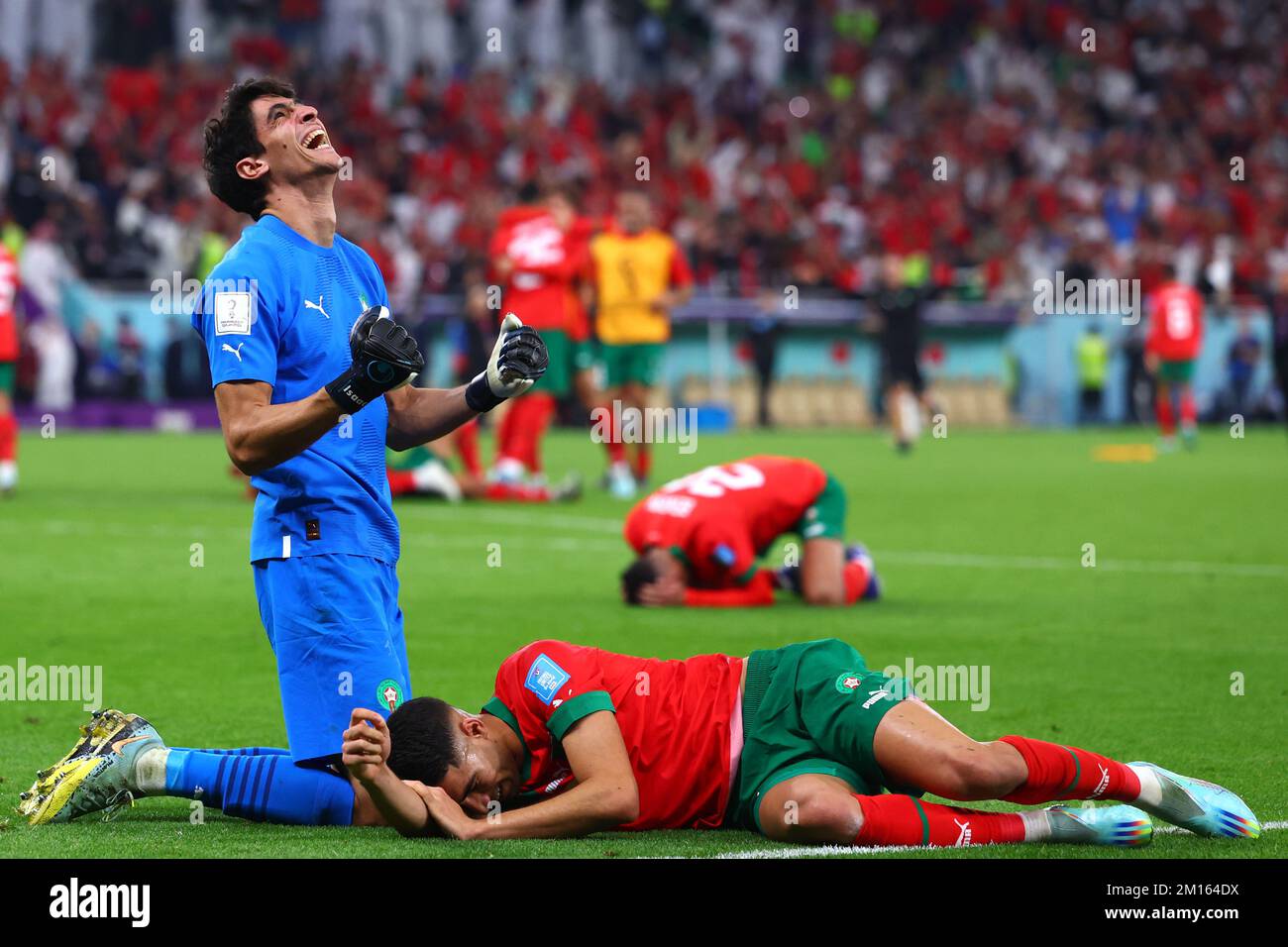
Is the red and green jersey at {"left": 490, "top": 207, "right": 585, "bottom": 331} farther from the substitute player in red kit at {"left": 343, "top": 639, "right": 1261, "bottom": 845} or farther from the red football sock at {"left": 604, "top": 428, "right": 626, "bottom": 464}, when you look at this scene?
the substitute player in red kit at {"left": 343, "top": 639, "right": 1261, "bottom": 845}

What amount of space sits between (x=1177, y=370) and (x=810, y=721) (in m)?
22.0

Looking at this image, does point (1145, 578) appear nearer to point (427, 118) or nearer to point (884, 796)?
point (884, 796)

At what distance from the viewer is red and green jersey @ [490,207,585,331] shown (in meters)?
17.0

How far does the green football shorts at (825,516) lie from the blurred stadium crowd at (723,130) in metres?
16.3

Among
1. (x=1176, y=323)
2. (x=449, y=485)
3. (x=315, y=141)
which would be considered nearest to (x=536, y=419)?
(x=449, y=485)

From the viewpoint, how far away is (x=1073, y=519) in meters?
15.1

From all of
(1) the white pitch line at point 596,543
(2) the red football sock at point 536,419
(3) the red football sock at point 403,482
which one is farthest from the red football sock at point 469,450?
(1) the white pitch line at point 596,543

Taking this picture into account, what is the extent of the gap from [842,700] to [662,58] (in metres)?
31.7

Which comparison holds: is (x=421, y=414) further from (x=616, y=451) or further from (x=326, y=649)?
(x=616, y=451)

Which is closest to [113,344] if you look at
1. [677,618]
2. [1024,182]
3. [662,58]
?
[662,58]

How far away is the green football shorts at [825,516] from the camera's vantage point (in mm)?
9805

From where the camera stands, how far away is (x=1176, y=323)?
83.4ft

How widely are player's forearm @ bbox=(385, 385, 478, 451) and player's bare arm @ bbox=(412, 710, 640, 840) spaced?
1.10m

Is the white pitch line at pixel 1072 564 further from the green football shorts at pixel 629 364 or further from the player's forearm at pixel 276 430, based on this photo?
the player's forearm at pixel 276 430
